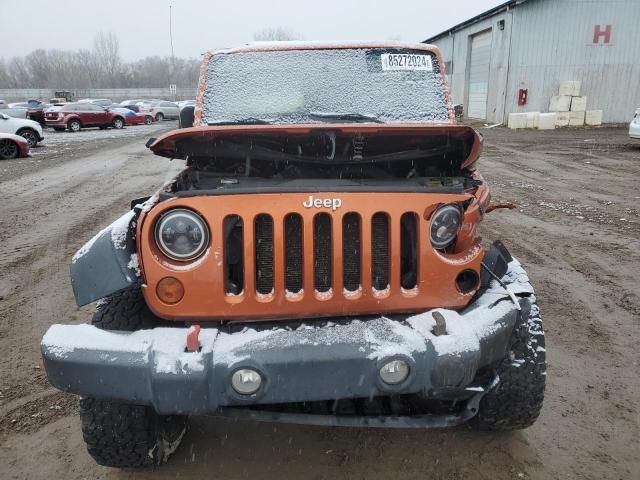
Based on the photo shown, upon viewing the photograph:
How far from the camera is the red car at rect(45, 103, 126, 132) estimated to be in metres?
25.6

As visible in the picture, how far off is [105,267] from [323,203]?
3.13 feet

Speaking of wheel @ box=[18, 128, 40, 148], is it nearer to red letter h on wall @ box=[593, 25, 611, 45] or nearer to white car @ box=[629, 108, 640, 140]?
white car @ box=[629, 108, 640, 140]

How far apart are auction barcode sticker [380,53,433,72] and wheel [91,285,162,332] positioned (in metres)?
2.43

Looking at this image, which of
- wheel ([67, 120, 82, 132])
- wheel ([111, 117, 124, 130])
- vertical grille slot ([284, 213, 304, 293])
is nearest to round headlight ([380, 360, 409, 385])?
vertical grille slot ([284, 213, 304, 293])

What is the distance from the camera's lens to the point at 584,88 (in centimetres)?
Result: 2169

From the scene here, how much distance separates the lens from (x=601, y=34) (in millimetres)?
21312

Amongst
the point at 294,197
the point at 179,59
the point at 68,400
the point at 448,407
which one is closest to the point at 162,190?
the point at 294,197

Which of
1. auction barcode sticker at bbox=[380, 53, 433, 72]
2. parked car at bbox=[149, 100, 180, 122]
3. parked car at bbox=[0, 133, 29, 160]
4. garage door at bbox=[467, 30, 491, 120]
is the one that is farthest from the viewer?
parked car at bbox=[149, 100, 180, 122]

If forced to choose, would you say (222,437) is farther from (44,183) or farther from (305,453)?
(44,183)

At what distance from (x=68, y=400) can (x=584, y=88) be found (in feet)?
77.6

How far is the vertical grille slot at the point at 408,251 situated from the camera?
2.31 metres

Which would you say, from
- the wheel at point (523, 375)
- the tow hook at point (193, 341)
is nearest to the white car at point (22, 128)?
the tow hook at point (193, 341)

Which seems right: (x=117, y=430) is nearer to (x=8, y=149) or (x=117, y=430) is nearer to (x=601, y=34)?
(x=8, y=149)

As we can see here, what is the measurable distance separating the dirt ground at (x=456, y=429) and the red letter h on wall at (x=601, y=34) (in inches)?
664
